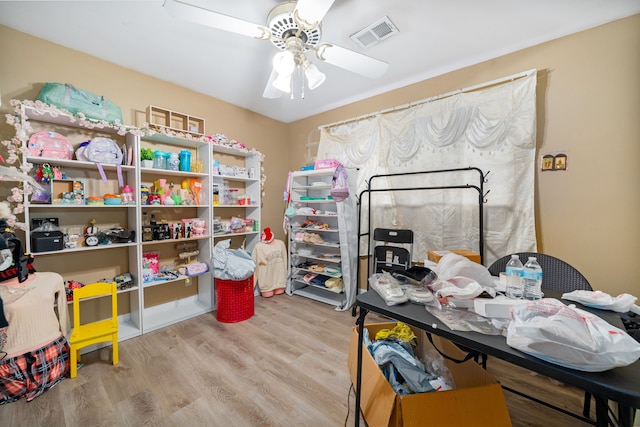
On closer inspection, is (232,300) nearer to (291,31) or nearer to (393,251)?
(393,251)

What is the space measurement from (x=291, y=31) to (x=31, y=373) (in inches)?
113

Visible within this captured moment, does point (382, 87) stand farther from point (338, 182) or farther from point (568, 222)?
point (568, 222)

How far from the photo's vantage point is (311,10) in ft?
4.26

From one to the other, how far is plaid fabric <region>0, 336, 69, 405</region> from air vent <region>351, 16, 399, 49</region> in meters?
3.24

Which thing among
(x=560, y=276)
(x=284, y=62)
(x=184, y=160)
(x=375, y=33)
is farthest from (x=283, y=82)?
(x=560, y=276)

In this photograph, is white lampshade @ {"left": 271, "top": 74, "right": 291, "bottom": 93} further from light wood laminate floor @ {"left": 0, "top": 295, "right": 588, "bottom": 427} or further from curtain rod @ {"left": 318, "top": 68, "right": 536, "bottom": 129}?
light wood laminate floor @ {"left": 0, "top": 295, "right": 588, "bottom": 427}

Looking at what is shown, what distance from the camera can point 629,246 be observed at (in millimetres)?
1773

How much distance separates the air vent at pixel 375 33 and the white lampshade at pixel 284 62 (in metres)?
0.74

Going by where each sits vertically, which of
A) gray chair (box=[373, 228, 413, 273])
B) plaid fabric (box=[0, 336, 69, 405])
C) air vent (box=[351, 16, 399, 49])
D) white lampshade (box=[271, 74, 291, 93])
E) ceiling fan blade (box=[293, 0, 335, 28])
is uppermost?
air vent (box=[351, 16, 399, 49])

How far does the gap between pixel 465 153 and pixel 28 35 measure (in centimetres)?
395

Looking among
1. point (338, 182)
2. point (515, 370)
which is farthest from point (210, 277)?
point (515, 370)

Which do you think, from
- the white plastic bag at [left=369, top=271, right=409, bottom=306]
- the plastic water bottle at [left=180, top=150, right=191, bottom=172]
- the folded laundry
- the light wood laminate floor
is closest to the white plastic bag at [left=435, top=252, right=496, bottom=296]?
the white plastic bag at [left=369, top=271, right=409, bottom=306]

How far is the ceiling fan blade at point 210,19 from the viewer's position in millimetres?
1282

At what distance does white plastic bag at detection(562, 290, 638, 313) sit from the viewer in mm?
1065
